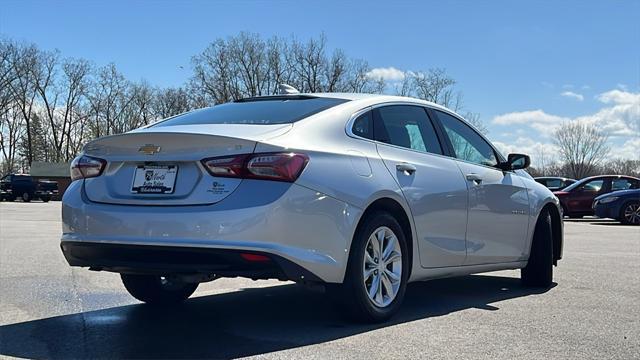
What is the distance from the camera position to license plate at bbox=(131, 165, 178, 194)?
4.14 m

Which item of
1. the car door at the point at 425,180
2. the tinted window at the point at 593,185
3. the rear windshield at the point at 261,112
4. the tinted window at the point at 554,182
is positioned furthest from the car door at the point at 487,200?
the tinted window at the point at 554,182

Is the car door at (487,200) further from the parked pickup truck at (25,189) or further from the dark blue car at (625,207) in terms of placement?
the parked pickup truck at (25,189)

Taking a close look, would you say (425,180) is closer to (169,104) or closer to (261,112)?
(261,112)

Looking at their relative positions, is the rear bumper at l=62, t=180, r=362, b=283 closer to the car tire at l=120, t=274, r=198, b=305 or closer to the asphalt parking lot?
the asphalt parking lot

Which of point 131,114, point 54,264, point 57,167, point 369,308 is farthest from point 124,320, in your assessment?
point 131,114

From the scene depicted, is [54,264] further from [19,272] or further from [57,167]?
[57,167]

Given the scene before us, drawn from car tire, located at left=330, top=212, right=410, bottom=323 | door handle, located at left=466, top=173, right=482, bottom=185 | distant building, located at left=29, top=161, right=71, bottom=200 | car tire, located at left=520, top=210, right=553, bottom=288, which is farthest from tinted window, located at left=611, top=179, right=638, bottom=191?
distant building, located at left=29, top=161, right=71, bottom=200

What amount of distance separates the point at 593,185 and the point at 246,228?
20.6 metres

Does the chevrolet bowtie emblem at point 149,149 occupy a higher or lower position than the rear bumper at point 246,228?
higher

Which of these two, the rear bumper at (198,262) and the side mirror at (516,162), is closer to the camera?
the rear bumper at (198,262)

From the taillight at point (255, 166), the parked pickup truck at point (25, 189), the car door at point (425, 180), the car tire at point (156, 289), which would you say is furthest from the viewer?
the parked pickup truck at point (25, 189)

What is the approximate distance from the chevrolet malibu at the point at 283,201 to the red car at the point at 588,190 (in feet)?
58.3

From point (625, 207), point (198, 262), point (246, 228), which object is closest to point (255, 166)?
point (246, 228)

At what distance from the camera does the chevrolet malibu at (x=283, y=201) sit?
157 inches
